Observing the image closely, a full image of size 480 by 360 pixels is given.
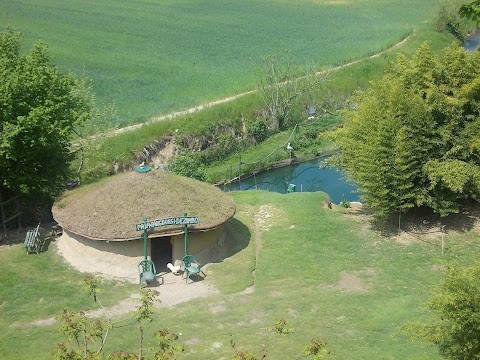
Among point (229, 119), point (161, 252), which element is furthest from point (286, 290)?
point (229, 119)

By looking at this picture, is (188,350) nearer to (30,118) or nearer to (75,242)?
(75,242)

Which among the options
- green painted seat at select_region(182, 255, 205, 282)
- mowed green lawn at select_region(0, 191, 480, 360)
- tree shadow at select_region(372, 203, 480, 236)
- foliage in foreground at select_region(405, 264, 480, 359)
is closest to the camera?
foliage in foreground at select_region(405, 264, 480, 359)

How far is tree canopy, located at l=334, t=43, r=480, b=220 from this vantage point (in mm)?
29953

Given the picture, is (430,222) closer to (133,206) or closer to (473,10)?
(133,206)

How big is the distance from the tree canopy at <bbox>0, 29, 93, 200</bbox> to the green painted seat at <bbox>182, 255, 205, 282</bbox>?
7263 mm

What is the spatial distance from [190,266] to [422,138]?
11472mm

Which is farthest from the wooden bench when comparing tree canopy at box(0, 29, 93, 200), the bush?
the bush

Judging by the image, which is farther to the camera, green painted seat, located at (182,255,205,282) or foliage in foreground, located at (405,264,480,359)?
green painted seat, located at (182,255,205,282)

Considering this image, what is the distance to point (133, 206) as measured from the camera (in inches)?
1091

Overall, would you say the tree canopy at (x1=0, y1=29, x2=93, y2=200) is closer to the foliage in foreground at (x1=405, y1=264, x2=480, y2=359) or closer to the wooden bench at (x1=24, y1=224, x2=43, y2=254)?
the wooden bench at (x1=24, y1=224, x2=43, y2=254)

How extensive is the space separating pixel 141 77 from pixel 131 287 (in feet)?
95.2

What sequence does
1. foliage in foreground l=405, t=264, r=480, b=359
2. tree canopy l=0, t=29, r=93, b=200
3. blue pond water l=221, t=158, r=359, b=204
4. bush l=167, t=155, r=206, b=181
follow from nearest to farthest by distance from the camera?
foliage in foreground l=405, t=264, r=480, b=359 < tree canopy l=0, t=29, r=93, b=200 < bush l=167, t=155, r=206, b=181 < blue pond water l=221, t=158, r=359, b=204

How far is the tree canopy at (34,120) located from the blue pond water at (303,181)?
12.6 m

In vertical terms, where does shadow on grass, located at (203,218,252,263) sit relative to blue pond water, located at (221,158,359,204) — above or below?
above
